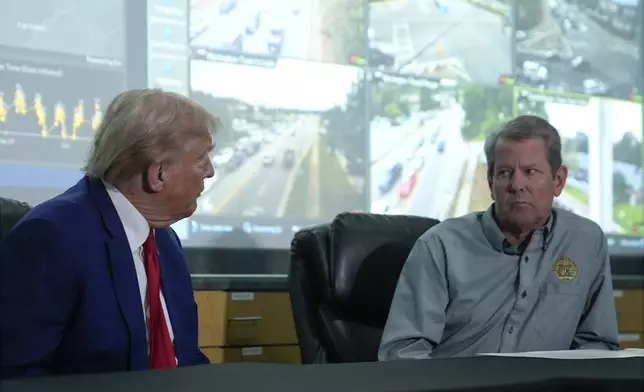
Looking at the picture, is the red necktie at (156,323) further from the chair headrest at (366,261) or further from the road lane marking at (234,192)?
the road lane marking at (234,192)

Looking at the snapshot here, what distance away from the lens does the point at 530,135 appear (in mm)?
2066

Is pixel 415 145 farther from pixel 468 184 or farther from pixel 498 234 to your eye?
pixel 498 234

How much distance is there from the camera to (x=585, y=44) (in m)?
3.79

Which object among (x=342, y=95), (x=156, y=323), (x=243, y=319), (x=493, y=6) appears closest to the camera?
(x=156, y=323)

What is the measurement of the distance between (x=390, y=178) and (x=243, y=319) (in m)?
0.86

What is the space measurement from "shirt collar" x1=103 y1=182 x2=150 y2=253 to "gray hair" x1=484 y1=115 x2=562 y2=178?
2.98 ft

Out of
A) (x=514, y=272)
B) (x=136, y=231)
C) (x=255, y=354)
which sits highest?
(x=136, y=231)

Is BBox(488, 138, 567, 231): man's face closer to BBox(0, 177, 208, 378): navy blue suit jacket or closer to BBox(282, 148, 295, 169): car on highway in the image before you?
BBox(0, 177, 208, 378): navy blue suit jacket

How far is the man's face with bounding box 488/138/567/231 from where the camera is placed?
2.03 metres

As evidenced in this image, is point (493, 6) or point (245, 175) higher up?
point (493, 6)

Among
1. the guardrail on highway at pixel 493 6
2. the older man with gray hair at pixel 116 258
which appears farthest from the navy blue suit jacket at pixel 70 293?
the guardrail on highway at pixel 493 6

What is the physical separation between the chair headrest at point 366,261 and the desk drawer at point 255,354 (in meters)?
0.61

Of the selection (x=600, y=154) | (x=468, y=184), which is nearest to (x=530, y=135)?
(x=468, y=184)

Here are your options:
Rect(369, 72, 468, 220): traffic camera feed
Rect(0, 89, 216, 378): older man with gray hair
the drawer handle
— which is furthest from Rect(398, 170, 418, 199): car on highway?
Rect(0, 89, 216, 378): older man with gray hair
